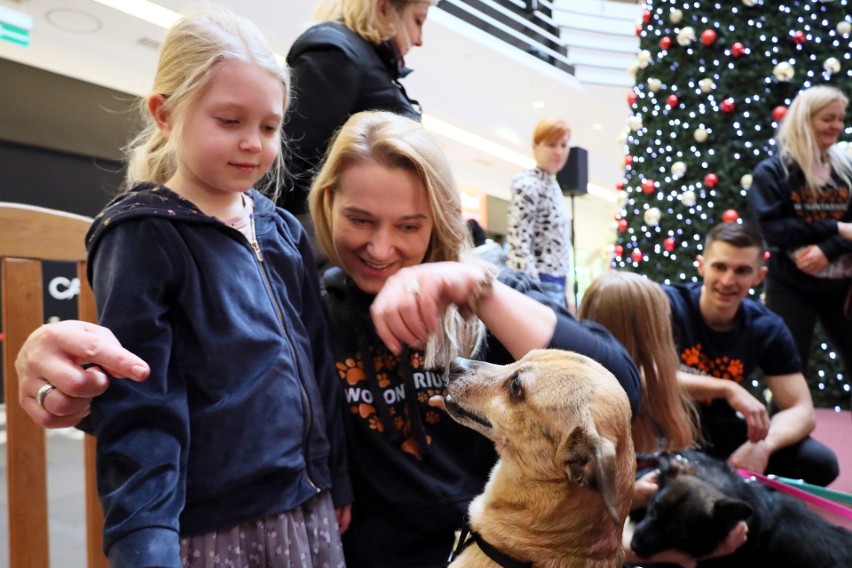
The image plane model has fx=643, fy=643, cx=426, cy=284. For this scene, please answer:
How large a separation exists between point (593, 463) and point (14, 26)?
6195 mm

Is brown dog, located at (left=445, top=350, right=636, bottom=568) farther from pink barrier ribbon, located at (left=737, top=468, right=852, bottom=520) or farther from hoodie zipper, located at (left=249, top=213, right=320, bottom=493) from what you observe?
pink barrier ribbon, located at (left=737, top=468, right=852, bottom=520)

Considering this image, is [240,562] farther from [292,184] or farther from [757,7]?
[757,7]

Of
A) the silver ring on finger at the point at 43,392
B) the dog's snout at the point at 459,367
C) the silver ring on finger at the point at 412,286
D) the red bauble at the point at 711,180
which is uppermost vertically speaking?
the red bauble at the point at 711,180

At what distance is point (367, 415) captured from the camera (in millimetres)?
1384

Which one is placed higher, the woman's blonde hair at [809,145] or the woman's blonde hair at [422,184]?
the woman's blonde hair at [809,145]

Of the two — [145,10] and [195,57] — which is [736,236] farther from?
[145,10]

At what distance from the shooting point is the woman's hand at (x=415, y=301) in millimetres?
1089

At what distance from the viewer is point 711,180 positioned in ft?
15.0

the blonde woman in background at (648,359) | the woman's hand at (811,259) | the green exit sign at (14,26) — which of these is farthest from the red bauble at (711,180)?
the green exit sign at (14,26)

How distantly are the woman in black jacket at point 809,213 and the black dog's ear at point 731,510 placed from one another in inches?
79.1

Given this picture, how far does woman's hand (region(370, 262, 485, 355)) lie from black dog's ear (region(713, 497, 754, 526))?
1151 millimetres

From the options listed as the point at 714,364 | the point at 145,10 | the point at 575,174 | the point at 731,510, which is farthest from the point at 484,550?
the point at 575,174

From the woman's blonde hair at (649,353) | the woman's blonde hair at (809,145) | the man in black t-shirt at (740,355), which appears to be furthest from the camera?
the woman's blonde hair at (809,145)

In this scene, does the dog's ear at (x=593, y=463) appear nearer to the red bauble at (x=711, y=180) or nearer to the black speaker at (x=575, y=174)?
the red bauble at (x=711, y=180)
